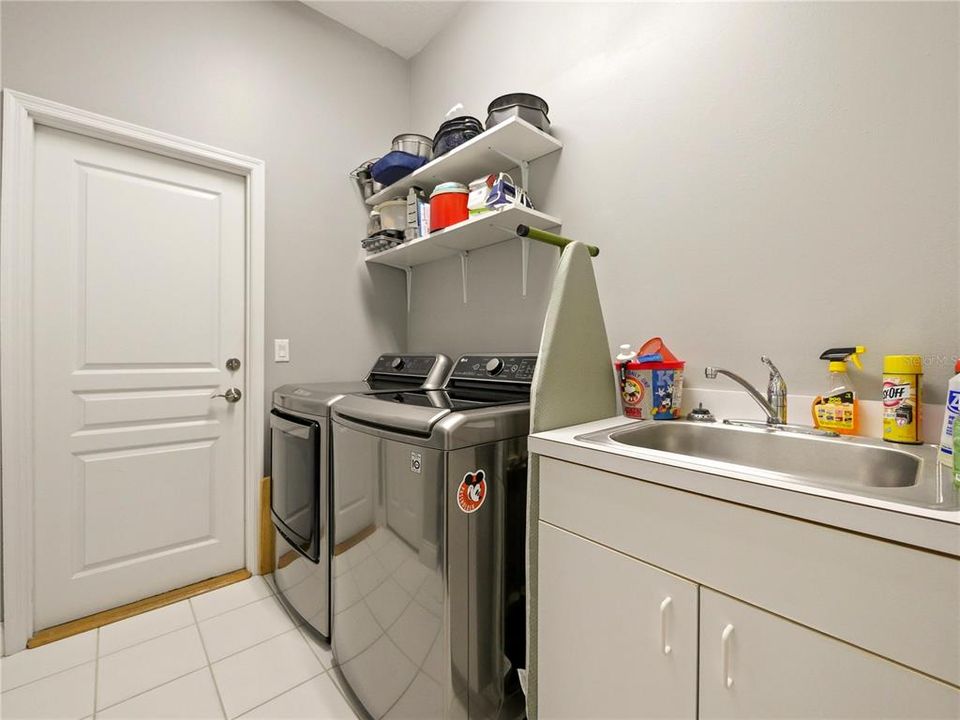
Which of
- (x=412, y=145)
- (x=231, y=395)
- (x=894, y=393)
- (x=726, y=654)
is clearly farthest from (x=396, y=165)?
(x=726, y=654)

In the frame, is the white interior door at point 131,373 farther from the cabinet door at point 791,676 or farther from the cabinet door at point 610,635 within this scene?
the cabinet door at point 791,676

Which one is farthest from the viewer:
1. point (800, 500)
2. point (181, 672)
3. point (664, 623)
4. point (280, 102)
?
point (280, 102)

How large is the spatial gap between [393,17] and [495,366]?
84.0 inches

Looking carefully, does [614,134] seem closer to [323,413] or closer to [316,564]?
[323,413]

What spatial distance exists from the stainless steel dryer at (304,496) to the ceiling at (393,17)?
206 centimetres

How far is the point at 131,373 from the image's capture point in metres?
1.83

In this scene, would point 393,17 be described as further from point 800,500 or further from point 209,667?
point 209,667

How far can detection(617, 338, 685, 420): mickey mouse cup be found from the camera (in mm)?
1298

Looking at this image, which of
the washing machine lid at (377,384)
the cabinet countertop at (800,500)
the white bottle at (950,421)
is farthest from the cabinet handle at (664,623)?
the washing machine lid at (377,384)

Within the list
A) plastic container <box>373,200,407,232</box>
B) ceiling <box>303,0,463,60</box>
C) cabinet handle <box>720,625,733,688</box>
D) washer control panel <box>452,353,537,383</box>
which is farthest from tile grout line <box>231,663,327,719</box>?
ceiling <box>303,0,463,60</box>

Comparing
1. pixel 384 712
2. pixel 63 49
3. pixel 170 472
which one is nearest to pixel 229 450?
pixel 170 472

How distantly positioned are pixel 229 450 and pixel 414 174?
1.68 m

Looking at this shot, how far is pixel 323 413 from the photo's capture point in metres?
1.51

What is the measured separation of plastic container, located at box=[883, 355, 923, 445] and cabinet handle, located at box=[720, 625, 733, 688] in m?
0.67
